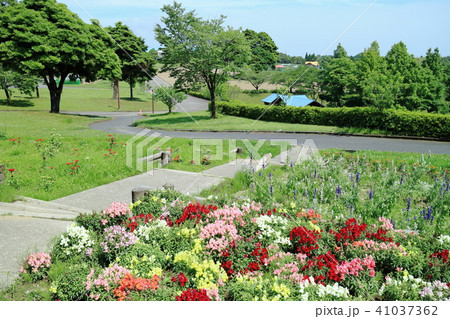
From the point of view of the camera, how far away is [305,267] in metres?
4.96

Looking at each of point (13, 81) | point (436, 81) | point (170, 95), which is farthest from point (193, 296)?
point (436, 81)

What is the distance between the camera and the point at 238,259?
204 inches

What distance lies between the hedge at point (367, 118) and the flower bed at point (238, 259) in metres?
19.9

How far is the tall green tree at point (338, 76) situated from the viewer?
48.0m

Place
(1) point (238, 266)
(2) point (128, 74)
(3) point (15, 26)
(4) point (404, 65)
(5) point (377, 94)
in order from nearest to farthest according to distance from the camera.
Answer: (1) point (238, 266)
(5) point (377, 94)
(3) point (15, 26)
(4) point (404, 65)
(2) point (128, 74)

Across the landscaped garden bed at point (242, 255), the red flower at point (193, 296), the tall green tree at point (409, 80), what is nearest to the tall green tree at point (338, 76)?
the tall green tree at point (409, 80)

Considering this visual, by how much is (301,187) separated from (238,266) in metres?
3.89

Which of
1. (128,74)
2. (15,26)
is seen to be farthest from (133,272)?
(128,74)

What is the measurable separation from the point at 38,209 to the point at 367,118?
23346 millimetres

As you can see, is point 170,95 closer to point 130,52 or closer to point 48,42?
point 48,42

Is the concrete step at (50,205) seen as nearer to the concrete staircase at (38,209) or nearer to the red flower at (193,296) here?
the concrete staircase at (38,209)

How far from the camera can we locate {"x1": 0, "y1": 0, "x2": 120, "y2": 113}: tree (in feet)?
107

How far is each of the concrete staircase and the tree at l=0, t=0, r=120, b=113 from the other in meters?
28.6
